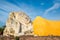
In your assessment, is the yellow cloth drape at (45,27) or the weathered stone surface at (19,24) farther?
the weathered stone surface at (19,24)

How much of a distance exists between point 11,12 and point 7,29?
38.4 inches

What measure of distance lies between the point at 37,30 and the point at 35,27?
0.23 metres

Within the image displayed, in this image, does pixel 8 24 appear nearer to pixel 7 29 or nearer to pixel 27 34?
pixel 7 29

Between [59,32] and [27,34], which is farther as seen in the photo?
[27,34]

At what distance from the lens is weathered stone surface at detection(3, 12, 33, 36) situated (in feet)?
43.9

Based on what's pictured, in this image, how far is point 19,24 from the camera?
13383 mm

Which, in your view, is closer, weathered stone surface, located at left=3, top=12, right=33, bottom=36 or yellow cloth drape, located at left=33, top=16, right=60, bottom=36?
yellow cloth drape, located at left=33, top=16, right=60, bottom=36

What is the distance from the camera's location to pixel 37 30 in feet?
43.8


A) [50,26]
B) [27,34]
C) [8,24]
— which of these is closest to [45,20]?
[50,26]

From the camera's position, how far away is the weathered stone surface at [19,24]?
13.4 m

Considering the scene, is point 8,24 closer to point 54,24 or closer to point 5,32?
point 5,32

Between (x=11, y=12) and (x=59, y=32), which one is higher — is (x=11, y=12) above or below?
above

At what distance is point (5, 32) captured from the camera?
46.3 ft

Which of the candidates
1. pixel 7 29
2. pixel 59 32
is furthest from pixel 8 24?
pixel 59 32
